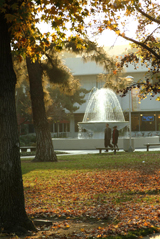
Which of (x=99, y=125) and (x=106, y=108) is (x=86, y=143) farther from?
(x=106, y=108)

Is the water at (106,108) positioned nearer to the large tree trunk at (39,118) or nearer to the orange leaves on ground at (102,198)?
the large tree trunk at (39,118)

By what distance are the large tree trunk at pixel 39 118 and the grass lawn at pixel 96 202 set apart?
4.83 metres

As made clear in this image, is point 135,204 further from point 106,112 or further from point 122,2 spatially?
point 106,112

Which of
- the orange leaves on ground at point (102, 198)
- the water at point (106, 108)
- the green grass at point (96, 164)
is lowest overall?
the green grass at point (96, 164)

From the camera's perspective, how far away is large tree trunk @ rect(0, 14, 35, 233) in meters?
5.43

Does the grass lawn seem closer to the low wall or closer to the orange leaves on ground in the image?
the orange leaves on ground

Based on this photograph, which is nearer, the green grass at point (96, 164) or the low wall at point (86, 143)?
the green grass at point (96, 164)

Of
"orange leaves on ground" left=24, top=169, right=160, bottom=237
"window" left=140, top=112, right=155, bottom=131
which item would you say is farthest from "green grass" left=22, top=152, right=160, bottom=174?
"window" left=140, top=112, right=155, bottom=131

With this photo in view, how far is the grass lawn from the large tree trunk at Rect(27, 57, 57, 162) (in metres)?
4.83

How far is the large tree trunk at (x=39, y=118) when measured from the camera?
683 inches

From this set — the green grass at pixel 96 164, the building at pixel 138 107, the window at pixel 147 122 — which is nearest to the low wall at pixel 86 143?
the green grass at pixel 96 164

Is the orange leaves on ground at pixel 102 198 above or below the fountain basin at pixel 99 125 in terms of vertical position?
below

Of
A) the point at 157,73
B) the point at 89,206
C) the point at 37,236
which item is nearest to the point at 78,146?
the point at 157,73

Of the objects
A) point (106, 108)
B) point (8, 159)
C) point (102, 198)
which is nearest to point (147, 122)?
point (106, 108)
